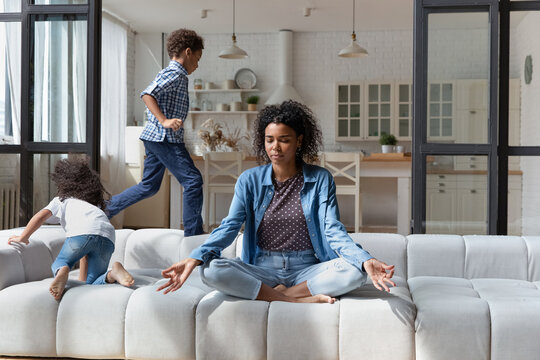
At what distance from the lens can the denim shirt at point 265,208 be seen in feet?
7.66

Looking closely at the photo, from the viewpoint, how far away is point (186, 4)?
23.4ft

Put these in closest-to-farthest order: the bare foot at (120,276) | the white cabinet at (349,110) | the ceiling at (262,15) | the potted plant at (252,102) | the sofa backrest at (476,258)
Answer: the bare foot at (120,276) → the sofa backrest at (476,258) → the ceiling at (262,15) → the white cabinet at (349,110) → the potted plant at (252,102)

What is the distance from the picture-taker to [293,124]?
2.46 meters

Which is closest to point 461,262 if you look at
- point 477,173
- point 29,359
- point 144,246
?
point 477,173

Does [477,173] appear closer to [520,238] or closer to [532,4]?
[520,238]

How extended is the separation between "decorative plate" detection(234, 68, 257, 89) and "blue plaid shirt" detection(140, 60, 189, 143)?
5.06 meters

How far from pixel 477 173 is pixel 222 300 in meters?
1.86

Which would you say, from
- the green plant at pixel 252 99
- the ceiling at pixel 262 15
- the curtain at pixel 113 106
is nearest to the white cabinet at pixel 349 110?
the ceiling at pixel 262 15

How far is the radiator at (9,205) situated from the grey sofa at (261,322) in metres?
1.16

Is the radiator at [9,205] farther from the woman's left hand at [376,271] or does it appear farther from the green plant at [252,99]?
the green plant at [252,99]

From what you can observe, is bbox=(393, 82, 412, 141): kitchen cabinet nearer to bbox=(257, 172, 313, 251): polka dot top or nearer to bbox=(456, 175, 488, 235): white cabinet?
bbox=(456, 175, 488, 235): white cabinet

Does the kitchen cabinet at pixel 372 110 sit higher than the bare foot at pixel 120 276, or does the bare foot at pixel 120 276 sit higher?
the kitchen cabinet at pixel 372 110

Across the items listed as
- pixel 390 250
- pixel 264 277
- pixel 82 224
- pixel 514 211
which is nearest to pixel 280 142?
pixel 264 277

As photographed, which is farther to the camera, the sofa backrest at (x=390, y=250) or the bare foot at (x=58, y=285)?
the sofa backrest at (x=390, y=250)
